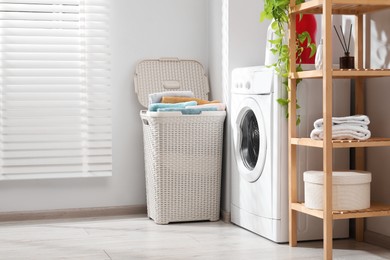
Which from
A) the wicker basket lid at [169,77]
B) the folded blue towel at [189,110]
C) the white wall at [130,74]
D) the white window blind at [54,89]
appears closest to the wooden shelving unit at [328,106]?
the folded blue towel at [189,110]

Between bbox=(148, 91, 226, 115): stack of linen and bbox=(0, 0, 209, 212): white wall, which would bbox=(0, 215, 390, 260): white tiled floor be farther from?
bbox=(148, 91, 226, 115): stack of linen

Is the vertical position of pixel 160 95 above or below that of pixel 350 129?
above

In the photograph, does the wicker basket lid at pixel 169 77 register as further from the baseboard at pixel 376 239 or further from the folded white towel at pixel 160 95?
the baseboard at pixel 376 239

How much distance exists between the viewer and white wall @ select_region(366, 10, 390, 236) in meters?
3.00

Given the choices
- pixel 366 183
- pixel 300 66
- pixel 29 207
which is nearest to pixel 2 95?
pixel 29 207

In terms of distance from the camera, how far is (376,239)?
3096 millimetres

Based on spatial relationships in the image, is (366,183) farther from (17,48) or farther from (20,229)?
(17,48)

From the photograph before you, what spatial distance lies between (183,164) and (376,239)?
110 cm

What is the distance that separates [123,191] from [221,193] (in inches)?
23.4

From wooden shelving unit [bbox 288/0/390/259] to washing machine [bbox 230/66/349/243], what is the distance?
0.28ft

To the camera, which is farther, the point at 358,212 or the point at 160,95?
the point at 160,95

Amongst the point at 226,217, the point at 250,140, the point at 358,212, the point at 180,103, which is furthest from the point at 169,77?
the point at 358,212

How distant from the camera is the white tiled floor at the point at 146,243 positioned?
2922 millimetres

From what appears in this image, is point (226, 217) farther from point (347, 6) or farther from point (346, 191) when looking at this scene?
point (347, 6)
